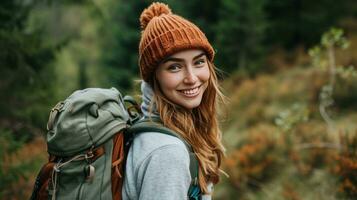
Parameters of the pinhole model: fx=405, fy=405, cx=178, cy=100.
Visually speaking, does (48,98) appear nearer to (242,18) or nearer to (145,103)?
(145,103)

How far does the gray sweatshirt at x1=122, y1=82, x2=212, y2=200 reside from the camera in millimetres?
1881

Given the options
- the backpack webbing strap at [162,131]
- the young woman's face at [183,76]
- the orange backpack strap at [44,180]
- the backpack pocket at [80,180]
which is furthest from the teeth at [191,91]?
the orange backpack strap at [44,180]

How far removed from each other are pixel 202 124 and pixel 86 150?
82 cm

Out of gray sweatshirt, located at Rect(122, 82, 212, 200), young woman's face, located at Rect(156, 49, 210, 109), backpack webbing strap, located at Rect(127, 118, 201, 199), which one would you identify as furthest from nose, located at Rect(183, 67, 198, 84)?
gray sweatshirt, located at Rect(122, 82, 212, 200)

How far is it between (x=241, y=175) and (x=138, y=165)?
18.7ft

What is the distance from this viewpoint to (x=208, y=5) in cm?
1686

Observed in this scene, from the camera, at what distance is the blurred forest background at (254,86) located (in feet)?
17.5

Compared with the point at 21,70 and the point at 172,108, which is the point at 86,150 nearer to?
the point at 172,108

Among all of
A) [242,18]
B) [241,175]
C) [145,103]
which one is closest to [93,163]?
[145,103]

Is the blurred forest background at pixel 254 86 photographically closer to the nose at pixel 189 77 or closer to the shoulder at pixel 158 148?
the nose at pixel 189 77

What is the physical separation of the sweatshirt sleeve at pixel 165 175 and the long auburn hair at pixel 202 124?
0.27m

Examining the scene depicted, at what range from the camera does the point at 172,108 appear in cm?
229

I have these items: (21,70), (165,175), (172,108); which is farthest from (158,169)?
(21,70)

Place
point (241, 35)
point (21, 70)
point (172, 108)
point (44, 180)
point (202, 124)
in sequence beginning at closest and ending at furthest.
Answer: point (44, 180) → point (172, 108) → point (202, 124) → point (21, 70) → point (241, 35)
